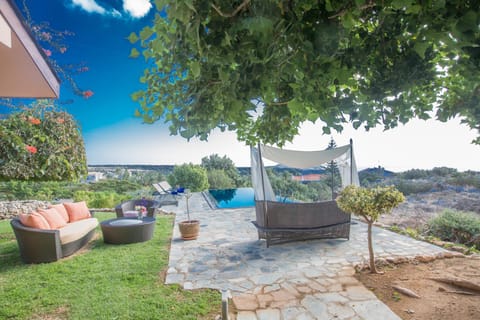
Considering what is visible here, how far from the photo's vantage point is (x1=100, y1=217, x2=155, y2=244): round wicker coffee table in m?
5.28

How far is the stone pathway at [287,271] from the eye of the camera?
2.85 metres

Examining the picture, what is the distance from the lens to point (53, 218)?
16.3 ft

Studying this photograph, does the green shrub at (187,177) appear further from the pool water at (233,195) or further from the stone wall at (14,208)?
the stone wall at (14,208)

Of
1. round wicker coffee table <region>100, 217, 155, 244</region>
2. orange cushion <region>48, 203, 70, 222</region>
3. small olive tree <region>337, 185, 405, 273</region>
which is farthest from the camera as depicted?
orange cushion <region>48, 203, 70, 222</region>

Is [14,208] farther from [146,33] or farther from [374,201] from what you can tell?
[374,201]

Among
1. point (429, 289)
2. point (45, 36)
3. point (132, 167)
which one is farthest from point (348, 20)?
point (132, 167)

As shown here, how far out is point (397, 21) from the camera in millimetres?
1727

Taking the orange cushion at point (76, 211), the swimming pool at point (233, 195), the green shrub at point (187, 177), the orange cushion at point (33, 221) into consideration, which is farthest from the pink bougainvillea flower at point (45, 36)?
the green shrub at point (187, 177)

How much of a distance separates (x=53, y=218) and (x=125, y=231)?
1.34 metres

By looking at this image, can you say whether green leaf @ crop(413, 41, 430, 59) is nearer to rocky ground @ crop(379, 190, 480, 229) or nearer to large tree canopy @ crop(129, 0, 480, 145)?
large tree canopy @ crop(129, 0, 480, 145)

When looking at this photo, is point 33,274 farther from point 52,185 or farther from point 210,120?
point 52,185

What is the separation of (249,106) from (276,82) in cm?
27

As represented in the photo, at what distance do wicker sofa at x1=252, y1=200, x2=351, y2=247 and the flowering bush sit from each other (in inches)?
136

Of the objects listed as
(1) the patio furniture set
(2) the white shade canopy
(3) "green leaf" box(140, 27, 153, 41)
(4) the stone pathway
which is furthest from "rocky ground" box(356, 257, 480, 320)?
(1) the patio furniture set
